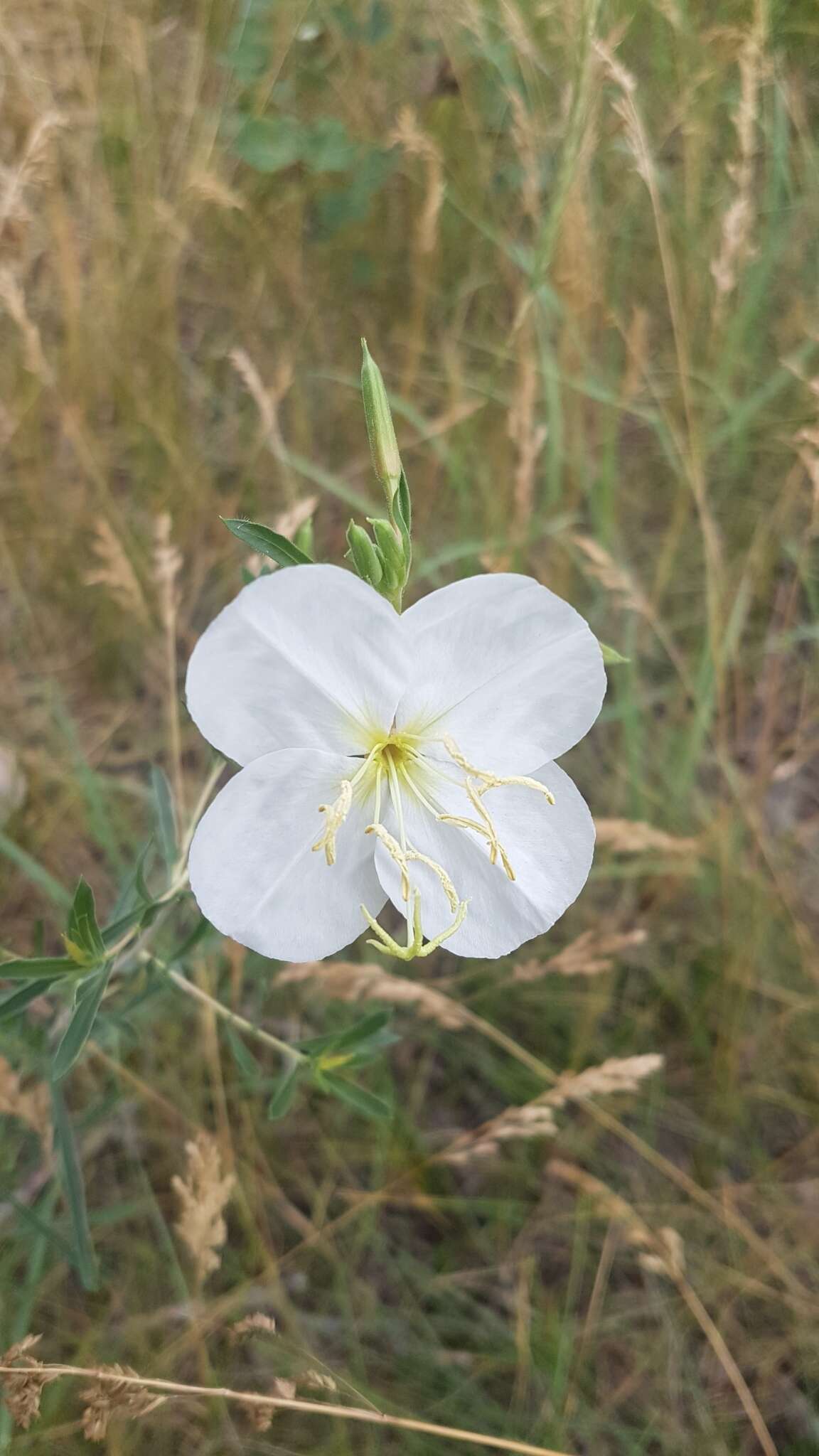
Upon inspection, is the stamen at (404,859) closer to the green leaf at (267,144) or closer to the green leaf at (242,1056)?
the green leaf at (242,1056)

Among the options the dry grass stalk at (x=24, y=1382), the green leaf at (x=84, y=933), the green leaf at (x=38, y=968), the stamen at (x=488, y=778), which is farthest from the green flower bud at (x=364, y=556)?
the dry grass stalk at (x=24, y=1382)

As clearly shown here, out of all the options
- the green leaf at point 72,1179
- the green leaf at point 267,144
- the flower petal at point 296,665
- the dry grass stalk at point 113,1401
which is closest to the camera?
the flower petal at point 296,665

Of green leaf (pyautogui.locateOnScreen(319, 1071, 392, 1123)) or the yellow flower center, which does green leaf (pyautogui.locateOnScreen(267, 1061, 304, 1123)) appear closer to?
green leaf (pyautogui.locateOnScreen(319, 1071, 392, 1123))

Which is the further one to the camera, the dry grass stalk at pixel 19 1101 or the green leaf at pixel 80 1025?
the dry grass stalk at pixel 19 1101

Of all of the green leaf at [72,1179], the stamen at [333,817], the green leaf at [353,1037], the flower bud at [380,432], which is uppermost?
the flower bud at [380,432]

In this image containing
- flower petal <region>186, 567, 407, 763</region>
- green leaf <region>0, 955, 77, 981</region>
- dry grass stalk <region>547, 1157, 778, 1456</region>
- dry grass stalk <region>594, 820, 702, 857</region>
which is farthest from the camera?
dry grass stalk <region>594, 820, 702, 857</region>

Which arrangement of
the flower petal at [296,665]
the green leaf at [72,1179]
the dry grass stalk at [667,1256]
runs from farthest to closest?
the dry grass stalk at [667,1256], the green leaf at [72,1179], the flower petal at [296,665]

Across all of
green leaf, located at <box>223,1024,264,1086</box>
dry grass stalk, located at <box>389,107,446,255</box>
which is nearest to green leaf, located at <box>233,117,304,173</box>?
dry grass stalk, located at <box>389,107,446,255</box>

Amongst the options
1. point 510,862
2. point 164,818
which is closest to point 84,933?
point 164,818
